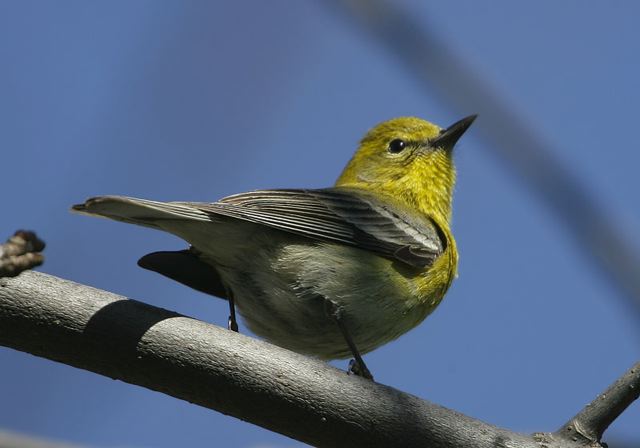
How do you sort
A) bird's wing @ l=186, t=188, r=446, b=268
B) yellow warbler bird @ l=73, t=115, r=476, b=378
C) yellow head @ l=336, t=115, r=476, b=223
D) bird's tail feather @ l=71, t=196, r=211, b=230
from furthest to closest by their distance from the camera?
yellow head @ l=336, t=115, r=476, b=223 < bird's wing @ l=186, t=188, r=446, b=268 < yellow warbler bird @ l=73, t=115, r=476, b=378 < bird's tail feather @ l=71, t=196, r=211, b=230

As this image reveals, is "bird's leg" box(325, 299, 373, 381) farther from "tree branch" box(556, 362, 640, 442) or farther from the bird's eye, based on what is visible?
the bird's eye

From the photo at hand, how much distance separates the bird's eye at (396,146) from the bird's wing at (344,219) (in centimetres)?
109

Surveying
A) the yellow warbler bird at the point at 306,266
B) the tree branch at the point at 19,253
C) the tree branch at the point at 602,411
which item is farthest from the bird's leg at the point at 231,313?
the tree branch at the point at 19,253

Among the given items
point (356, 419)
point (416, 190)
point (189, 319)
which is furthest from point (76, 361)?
point (416, 190)

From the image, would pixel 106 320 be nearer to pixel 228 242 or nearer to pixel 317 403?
pixel 317 403

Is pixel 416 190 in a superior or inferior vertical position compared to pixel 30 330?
superior

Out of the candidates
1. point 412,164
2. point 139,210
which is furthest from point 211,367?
point 412,164

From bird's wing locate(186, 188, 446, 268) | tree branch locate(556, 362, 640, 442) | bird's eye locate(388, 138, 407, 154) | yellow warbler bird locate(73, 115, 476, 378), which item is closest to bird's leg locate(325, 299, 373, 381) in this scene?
yellow warbler bird locate(73, 115, 476, 378)

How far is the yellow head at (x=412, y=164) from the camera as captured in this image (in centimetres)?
696

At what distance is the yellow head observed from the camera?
→ 6.96 meters

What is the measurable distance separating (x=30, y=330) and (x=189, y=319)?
0.66 meters

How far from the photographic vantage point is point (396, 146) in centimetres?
736

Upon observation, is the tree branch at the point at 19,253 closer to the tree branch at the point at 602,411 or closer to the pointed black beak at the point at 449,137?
the tree branch at the point at 602,411

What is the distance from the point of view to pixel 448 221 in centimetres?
693
